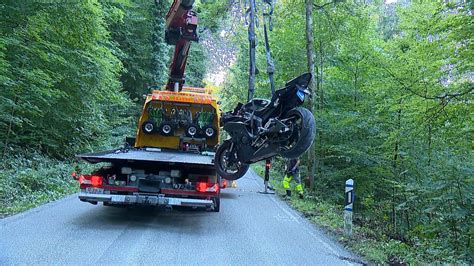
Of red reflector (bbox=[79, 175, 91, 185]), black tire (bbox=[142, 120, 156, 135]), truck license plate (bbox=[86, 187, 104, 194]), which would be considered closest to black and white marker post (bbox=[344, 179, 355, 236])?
truck license plate (bbox=[86, 187, 104, 194])

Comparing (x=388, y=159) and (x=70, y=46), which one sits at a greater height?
(x=70, y=46)

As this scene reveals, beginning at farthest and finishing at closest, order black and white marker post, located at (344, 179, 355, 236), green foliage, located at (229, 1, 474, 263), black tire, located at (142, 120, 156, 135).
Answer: black tire, located at (142, 120, 156, 135) < green foliage, located at (229, 1, 474, 263) < black and white marker post, located at (344, 179, 355, 236)

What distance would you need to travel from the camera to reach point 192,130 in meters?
11.2

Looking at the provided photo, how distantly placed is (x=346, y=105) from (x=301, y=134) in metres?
10.4

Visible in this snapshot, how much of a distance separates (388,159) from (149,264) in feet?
31.4

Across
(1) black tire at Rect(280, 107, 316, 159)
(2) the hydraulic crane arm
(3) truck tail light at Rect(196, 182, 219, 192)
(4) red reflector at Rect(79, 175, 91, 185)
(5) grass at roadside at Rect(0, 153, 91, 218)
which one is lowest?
(5) grass at roadside at Rect(0, 153, 91, 218)

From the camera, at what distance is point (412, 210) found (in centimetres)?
1091

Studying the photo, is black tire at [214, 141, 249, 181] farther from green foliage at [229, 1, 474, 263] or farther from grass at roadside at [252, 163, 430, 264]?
green foliage at [229, 1, 474, 263]

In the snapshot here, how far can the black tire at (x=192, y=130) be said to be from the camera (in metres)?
11.2

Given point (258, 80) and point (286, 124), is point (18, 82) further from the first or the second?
point (258, 80)

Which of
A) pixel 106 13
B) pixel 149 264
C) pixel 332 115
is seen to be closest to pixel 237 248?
pixel 149 264

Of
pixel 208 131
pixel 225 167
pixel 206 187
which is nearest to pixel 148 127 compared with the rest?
pixel 208 131

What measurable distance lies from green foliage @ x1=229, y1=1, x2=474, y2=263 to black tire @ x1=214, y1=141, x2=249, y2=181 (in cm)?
256

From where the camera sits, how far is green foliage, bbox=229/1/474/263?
25.6 feet
